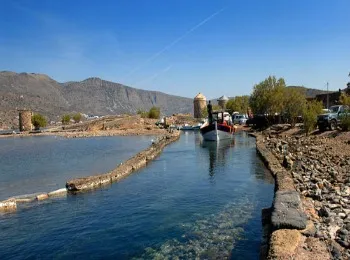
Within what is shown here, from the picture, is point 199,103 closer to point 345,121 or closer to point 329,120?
point 329,120

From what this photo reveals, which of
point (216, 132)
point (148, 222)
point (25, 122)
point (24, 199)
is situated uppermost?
point (25, 122)

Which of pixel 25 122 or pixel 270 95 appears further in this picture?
pixel 25 122

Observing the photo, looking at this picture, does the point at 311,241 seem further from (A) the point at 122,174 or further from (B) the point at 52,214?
(A) the point at 122,174

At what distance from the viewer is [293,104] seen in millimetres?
56219

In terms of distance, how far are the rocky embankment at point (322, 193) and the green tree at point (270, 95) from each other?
26.8 meters

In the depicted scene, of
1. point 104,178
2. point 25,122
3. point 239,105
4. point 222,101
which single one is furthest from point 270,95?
point 25,122

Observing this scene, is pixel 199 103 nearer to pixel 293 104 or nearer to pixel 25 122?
pixel 25 122

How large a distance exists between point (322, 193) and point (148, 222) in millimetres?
8251

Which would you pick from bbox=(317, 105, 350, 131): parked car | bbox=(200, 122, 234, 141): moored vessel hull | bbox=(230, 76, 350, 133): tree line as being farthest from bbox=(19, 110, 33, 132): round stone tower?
bbox=(317, 105, 350, 131): parked car

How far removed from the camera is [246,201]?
18.5 metres

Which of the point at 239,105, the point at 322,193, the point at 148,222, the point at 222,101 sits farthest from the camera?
the point at 222,101

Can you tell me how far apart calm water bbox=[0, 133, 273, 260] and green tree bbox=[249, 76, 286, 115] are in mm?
40036

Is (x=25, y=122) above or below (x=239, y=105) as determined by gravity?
below

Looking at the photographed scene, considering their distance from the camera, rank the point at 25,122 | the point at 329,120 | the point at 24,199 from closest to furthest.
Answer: the point at 24,199 → the point at 329,120 → the point at 25,122
